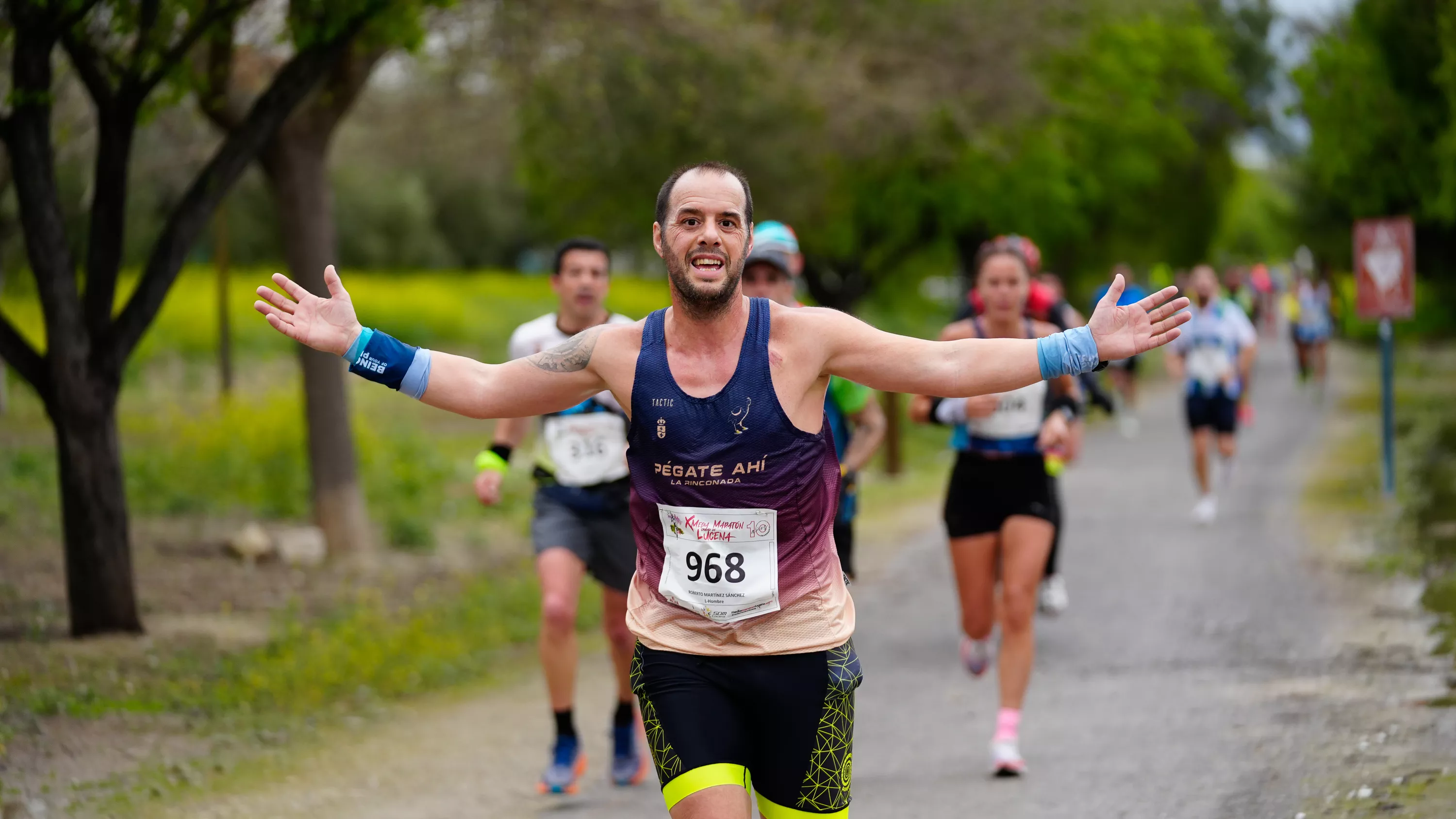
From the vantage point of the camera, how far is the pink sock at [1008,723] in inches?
260

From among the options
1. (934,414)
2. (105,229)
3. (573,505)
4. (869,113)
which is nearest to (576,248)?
(573,505)

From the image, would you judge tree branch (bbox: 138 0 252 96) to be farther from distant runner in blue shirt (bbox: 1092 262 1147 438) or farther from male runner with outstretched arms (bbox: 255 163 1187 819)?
distant runner in blue shirt (bbox: 1092 262 1147 438)

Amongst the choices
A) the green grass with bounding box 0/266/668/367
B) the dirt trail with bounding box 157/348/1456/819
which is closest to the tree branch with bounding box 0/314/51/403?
the dirt trail with bounding box 157/348/1456/819

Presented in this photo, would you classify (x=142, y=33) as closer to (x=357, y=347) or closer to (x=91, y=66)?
(x=91, y=66)

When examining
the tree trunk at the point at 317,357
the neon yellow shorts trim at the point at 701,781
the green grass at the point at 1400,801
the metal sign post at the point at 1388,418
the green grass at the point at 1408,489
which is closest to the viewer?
the neon yellow shorts trim at the point at 701,781

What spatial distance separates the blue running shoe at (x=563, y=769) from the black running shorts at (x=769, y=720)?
9.03 ft

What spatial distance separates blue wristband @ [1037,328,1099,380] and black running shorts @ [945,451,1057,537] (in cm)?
310

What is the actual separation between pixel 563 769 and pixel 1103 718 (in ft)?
8.63

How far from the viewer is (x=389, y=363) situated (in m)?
3.95

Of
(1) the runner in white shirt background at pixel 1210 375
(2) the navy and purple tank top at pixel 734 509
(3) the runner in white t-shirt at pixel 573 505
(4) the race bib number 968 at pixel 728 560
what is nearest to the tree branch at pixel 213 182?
(3) the runner in white t-shirt at pixel 573 505

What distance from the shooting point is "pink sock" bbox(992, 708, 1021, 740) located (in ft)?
21.6

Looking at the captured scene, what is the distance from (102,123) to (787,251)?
4228mm

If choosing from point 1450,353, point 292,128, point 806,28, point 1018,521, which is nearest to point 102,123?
point 292,128

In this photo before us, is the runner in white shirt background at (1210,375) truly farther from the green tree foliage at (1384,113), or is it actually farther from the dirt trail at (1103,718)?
the green tree foliage at (1384,113)
